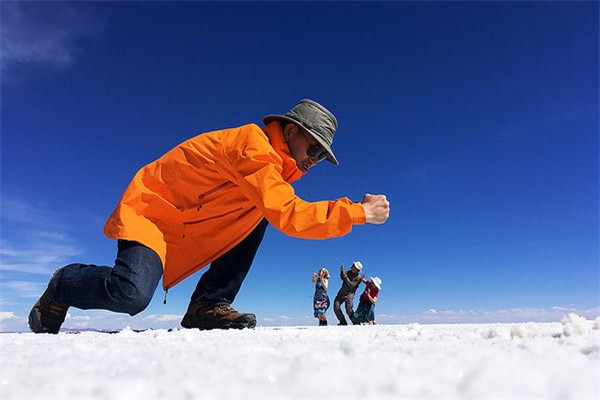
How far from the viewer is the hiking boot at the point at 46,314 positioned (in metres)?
2.85

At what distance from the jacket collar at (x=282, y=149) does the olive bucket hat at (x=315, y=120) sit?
10 centimetres

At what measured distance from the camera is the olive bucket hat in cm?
310

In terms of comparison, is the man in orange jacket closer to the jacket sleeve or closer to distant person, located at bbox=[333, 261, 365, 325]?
the jacket sleeve

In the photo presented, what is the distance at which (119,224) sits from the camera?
2801 millimetres

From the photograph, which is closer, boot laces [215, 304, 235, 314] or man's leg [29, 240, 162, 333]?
man's leg [29, 240, 162, 333]

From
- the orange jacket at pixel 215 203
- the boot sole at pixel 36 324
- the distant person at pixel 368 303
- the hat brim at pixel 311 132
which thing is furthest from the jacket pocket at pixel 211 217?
the distant person at pixel 368 303

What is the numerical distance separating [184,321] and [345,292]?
25.9 ft

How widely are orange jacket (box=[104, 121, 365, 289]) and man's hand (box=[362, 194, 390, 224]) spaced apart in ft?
0.21

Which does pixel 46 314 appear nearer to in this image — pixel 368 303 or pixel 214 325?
→ pixel 214 325

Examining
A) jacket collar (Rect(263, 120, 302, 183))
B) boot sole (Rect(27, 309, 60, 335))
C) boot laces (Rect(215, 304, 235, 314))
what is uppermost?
jacket collar (Rect(263, 120, 302, 183))

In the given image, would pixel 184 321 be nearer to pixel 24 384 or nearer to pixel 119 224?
pixel 119 224

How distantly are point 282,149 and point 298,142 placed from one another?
0.58 ft

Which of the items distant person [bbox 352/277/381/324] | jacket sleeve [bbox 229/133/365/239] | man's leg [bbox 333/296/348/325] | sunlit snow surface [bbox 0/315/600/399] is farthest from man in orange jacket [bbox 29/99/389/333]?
man's leg [bbox 333/296/348/325]

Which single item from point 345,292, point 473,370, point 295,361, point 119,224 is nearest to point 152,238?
point 119,224
